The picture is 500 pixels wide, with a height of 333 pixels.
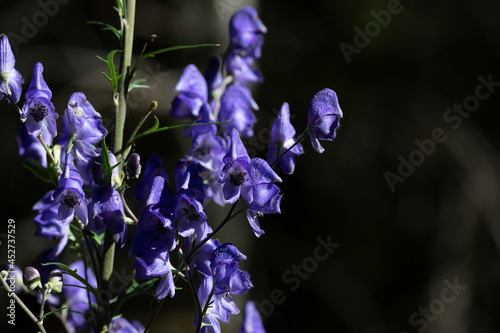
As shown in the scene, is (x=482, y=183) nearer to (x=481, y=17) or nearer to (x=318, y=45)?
(x=481, y=17)

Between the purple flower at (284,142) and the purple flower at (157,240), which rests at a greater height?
the purple flower at (284,142)

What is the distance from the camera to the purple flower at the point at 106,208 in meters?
A: 0.82

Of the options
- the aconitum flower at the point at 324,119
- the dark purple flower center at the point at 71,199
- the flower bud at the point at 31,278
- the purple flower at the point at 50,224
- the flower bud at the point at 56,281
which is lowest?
the purple flower at the point at 50,224

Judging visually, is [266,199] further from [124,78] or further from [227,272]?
[124,78]

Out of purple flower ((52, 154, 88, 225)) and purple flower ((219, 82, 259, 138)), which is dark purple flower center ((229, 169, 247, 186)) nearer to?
purple flower ((52, 154, 88, 225))

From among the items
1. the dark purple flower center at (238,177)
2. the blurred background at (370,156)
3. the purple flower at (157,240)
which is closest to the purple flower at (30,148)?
the purple flower at (157,240)

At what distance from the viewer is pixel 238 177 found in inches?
31.7

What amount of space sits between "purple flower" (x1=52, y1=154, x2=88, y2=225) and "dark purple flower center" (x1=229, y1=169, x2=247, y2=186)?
215 millimetres

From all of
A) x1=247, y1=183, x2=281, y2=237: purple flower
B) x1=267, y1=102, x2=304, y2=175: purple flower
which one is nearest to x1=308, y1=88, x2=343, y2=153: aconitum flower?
x1=267, y1=102, x2=304, y2=175: purple flower

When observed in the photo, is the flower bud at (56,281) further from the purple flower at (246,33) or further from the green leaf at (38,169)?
the purple flower at (246,33)

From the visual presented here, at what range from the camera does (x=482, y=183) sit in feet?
13.1

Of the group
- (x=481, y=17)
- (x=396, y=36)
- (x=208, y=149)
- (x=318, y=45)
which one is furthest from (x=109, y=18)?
(x=208, y=149)

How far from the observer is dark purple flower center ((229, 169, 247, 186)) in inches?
31.6

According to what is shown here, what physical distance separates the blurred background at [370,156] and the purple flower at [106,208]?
321 cm
